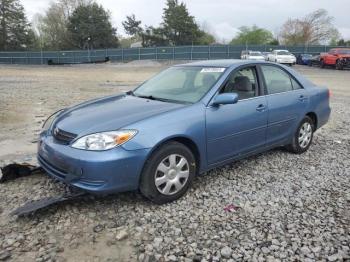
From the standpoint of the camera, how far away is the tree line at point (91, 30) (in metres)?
56.0

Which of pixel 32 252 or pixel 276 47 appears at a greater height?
pixel 276 47

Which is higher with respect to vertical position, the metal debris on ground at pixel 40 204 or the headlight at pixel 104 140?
the headlight at pixel 104 140

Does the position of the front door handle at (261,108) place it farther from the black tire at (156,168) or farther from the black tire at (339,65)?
the black tire at (339,65)

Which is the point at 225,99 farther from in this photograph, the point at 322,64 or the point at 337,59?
the point at 322,64

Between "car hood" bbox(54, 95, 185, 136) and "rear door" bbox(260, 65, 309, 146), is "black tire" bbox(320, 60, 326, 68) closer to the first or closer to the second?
"rear door" bbox(260, 65, 309, 146)

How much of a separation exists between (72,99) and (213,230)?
9190mm

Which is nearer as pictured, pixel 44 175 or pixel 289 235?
pixel 289 235

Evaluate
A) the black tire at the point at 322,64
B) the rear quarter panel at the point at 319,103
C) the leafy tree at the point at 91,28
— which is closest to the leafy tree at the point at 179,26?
the leafy tree at the point at 91,28

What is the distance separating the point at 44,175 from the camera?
4.53 meters

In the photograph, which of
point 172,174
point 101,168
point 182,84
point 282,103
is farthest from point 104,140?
point 282,103

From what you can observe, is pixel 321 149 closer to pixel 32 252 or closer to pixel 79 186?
pixel 79 186

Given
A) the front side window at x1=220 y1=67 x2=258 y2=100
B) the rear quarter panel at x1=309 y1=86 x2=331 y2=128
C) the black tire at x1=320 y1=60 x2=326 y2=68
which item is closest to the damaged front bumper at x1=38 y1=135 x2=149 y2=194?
the front side window at x1=220 y1=67 x2=258 y2=100

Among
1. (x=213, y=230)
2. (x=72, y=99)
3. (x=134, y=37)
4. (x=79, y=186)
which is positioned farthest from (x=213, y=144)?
(x=134, y=37)

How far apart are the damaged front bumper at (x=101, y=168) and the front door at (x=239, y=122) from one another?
991mm
